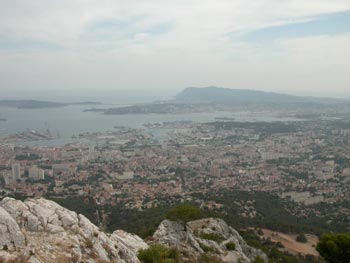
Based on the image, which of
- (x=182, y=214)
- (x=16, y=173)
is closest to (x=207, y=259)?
(x=182, y=214)

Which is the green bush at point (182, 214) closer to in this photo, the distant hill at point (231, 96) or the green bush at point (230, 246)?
the green bush at point (230, 246)

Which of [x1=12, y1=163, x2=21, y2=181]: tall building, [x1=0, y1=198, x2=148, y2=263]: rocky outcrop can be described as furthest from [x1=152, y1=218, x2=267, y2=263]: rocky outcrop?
[x1=12, y1=163, x2=21, y2=181]: tall building

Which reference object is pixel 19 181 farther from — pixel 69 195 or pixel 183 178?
pixel 183 178

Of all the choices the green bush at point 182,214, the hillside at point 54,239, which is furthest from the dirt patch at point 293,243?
the hillside at point 54,239

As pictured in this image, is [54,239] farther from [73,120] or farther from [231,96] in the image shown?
[231,96]

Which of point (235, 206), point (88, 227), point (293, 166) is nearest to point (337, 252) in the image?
point (88, 227)

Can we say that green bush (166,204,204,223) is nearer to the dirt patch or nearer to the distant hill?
the dirt patch
